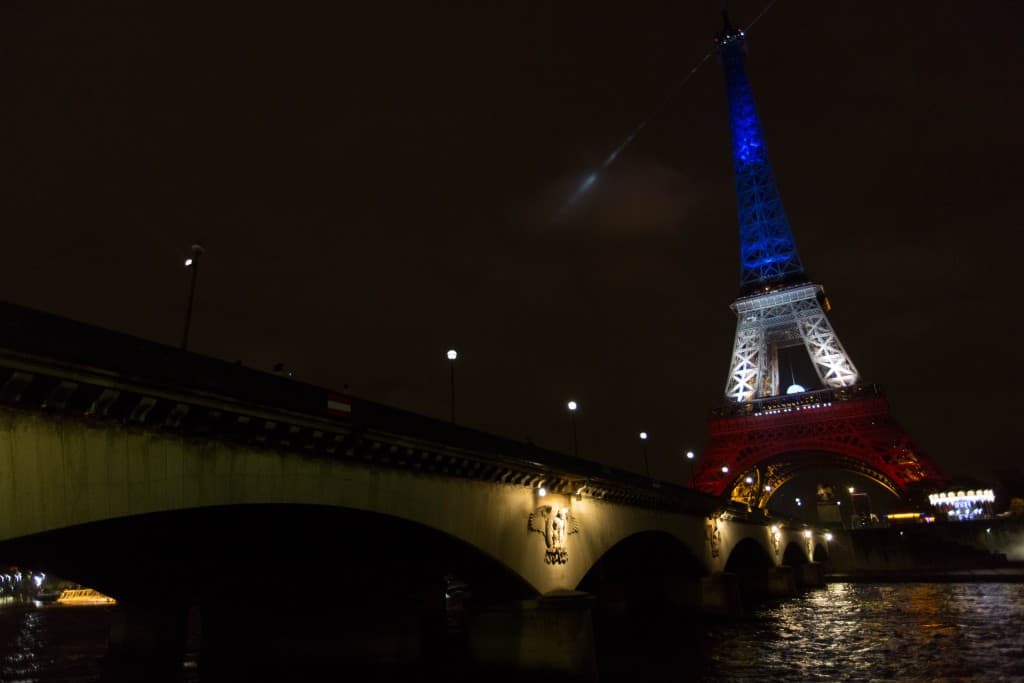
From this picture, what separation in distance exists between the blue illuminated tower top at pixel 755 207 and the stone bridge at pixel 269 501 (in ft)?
215

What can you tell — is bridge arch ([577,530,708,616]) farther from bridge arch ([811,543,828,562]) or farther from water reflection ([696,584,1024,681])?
bridge arch ([811,543,828,562])

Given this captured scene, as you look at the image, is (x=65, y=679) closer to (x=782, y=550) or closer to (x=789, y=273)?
(x=782, y=550)

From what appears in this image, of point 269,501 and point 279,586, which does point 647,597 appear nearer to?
point 279,586

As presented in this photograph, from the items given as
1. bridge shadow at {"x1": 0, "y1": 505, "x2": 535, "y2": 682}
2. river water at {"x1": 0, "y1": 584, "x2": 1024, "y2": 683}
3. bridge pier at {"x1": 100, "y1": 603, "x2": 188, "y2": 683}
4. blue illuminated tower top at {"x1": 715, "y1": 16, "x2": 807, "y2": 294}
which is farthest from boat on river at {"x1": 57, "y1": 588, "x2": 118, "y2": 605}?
blue illuminated tower top at {"x1": 715, "y1": 16, "x2": 807, "y2": 294}

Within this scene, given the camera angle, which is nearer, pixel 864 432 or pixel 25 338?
pixel 25 338

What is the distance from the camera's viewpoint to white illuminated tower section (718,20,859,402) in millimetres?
86750

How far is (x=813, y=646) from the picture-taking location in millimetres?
27219

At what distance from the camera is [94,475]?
10.1 metres

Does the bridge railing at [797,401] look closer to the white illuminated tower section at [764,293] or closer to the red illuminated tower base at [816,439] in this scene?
the red illuminated tower base at [816,439]

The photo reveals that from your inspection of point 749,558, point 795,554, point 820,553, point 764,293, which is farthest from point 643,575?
point 764,293

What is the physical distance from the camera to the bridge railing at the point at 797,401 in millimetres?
74938

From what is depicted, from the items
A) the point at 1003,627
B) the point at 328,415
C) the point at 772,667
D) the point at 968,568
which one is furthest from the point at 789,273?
the point at 328,415

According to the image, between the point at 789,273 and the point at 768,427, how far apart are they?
86.6 ft

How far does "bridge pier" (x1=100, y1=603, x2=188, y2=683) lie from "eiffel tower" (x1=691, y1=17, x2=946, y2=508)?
194 feet
